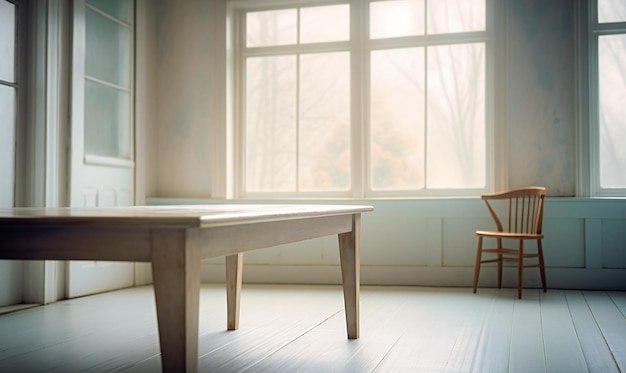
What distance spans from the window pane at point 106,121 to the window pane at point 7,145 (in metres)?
0.66

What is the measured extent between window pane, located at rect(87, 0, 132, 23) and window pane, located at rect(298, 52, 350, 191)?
58.6 inches

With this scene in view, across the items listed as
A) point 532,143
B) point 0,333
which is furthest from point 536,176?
point 0,333

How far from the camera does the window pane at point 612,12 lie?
4.96 metres

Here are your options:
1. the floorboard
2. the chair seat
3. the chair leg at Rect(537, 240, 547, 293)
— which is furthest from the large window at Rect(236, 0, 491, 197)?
the floorboard

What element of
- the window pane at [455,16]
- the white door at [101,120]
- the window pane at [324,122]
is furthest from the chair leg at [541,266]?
the white door at [101,120]

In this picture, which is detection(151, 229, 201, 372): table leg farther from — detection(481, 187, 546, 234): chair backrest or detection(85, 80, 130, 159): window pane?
detection(481, 187, 546, 234): chair backrest

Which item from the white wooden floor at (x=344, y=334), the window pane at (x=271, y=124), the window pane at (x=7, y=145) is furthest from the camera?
the window pane at (x=271, y=124)

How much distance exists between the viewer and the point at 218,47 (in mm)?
5559

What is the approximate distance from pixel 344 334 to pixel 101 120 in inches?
107

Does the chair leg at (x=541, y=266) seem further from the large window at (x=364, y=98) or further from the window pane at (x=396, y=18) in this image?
the window pane at (x=396, y=18)

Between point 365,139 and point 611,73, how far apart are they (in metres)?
1.97

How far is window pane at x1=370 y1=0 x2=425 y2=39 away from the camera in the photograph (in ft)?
17.6

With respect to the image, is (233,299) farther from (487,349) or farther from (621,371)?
(621,371)

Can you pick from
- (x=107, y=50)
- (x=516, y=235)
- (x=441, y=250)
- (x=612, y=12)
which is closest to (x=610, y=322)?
(x=516, y=235)
